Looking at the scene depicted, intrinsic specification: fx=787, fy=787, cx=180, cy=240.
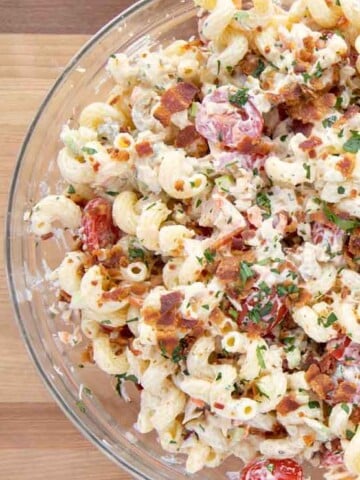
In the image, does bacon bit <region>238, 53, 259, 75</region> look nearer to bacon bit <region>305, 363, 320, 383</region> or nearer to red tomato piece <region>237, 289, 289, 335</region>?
red tomato piece <region>237, 289, 289, 335</region>

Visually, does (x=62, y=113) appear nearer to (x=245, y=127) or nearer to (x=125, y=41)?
(x=125, y=41)

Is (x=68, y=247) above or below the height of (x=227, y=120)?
below

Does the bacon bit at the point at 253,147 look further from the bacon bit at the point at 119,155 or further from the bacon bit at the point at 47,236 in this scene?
the bacon bit at the point at 47,236

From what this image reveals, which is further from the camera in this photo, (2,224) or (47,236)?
(2,224)

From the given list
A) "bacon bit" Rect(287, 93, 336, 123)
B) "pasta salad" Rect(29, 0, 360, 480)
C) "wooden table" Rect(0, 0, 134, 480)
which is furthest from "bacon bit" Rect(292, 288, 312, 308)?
"wooden table" Rect(0, 0, 134, 480)

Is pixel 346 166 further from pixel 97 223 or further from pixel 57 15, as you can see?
pixel 57 15

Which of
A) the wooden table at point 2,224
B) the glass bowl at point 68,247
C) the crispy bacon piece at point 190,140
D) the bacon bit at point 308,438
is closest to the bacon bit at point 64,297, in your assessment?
the glass bowl at point 68,247

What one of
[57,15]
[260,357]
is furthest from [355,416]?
[57,15]

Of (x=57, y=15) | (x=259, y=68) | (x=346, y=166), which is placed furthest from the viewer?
(x=57, y=15)
